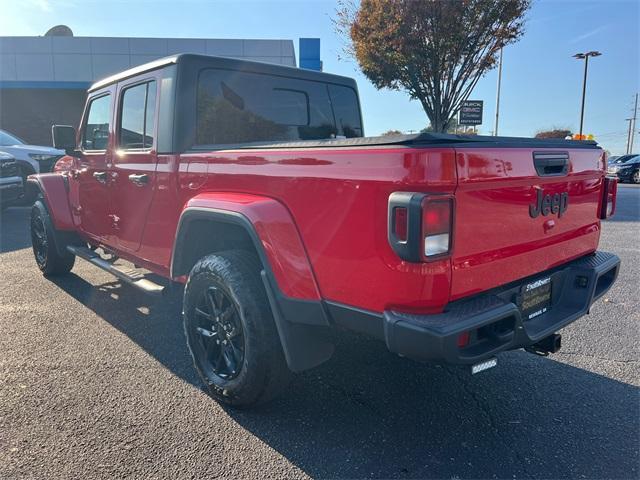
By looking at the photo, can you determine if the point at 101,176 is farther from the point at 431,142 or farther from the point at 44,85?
the point at 44,85

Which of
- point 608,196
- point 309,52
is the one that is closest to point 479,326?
point 608,196

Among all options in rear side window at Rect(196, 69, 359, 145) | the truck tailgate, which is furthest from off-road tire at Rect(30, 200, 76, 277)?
the truck tailgate

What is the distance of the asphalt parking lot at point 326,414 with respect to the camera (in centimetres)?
235

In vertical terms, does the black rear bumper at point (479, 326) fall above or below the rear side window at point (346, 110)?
below

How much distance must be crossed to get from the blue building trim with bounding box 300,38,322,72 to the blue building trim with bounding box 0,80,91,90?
9335mm

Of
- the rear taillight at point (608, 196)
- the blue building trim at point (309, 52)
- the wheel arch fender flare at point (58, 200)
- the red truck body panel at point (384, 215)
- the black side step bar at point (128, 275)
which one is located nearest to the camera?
the red truck body panel at point (384, 215)

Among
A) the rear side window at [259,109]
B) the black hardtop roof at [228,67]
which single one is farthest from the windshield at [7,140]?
the rear side window at [259,109]

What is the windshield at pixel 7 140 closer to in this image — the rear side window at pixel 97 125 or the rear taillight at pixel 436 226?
the rear side window at pixel 97 125

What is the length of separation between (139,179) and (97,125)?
5.03 feet

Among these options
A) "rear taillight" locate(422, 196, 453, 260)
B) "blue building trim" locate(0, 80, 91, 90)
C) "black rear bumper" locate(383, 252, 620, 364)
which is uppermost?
"blue building trim" locate(0, 80, 91, 90)

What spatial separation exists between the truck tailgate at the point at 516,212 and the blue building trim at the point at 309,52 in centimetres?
1449

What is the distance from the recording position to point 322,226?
2207 mm

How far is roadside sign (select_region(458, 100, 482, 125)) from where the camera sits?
15.8 meters

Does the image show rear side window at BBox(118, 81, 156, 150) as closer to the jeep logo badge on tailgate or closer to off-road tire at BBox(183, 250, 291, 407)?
off-road tire at BBox(183, 250, 291, 407)
